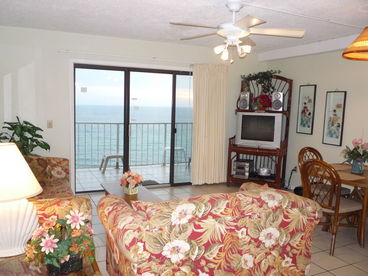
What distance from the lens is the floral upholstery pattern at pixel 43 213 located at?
166 cm

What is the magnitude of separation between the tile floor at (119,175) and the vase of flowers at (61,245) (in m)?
3.31

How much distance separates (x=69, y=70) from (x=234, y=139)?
9.66 feet

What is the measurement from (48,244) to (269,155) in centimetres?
425

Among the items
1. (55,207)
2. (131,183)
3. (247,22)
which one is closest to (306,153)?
(131,183)

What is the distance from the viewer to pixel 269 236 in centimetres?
205

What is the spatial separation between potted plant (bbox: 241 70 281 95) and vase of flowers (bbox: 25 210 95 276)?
14.3 ft

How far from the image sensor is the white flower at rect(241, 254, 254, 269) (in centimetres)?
203

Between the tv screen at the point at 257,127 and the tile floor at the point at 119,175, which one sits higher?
the tv screen at the point at 257,127

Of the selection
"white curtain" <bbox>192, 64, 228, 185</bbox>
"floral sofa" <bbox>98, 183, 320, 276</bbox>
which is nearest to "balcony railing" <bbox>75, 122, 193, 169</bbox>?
"white curtain" <bbox>192, 64, 228, 185</bbox>

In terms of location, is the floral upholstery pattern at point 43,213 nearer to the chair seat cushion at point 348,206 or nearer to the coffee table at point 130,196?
the coffee table at point 130,196

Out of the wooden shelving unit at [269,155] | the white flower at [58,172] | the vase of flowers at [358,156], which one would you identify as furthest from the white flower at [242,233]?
the wooden shelving unit at [269,155]

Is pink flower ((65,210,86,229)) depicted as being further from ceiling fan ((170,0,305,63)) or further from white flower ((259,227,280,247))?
ceiling fan ((170,0,305,63))


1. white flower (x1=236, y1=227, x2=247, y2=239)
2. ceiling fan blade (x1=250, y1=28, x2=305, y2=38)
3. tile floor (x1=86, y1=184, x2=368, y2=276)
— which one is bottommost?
tile floor (x1=86, y1=184, x2=368, y2=276)

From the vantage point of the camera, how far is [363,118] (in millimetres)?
4312
